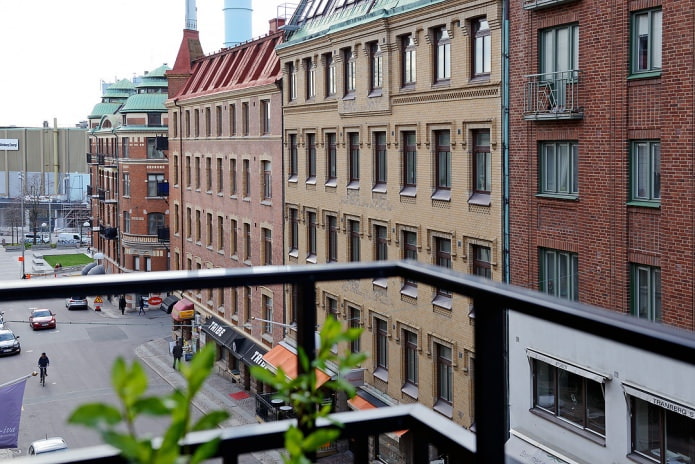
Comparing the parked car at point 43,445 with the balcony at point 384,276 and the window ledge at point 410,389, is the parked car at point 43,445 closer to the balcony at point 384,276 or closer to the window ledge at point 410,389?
the balcony at point 384,276

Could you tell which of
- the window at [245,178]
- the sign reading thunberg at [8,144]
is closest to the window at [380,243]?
the window at [245,178]

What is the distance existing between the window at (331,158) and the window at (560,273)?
36.7ft

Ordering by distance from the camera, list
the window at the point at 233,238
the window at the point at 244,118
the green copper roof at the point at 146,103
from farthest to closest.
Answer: the green copper roof at the point at 146,103, the window at the point at 233,238, the window at the point at 244,118

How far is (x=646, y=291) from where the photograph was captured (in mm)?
17531

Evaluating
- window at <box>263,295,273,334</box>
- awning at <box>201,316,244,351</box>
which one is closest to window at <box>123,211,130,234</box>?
awning at <box>201,316,244,351</box>

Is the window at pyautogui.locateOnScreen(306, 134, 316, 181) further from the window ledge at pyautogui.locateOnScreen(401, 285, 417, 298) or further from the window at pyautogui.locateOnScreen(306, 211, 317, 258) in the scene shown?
the window ledge at pyautogui.locateOnScreen(401, 285, 417, 298)

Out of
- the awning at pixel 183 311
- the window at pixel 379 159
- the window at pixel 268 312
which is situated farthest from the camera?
the awning at pixel 183 311

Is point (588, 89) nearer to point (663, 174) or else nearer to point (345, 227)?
point (663, 174)

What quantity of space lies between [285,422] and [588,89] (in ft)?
56.1

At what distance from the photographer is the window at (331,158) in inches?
1185

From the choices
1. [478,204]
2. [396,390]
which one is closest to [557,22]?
[478,204]

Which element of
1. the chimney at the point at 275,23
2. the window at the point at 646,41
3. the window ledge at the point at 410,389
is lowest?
the window ledge at the point at 410,389

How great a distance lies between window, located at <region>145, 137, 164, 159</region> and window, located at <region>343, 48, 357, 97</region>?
98.3ft

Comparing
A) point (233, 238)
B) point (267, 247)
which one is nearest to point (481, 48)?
point (267, 247)
